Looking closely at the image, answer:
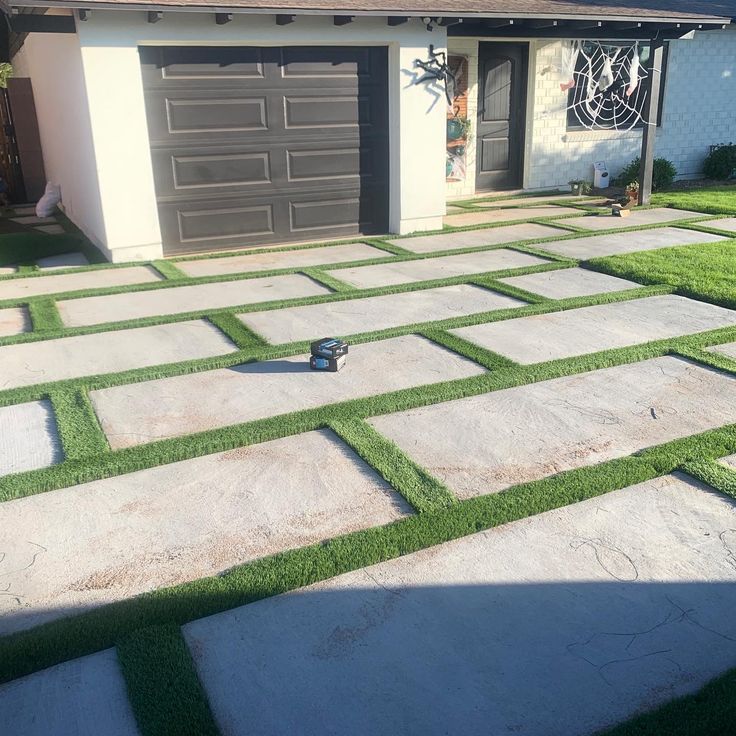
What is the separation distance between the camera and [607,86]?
12.1m

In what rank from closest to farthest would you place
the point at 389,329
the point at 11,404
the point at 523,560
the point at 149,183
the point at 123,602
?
the point at 123,602 < the point at 523,560 < the point at 11,404 < the point at 389,329 < the point at 149,183

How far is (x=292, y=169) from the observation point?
8641 mm

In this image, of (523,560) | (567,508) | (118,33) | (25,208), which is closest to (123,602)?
(523,560)

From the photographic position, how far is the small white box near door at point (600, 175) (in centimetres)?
1233

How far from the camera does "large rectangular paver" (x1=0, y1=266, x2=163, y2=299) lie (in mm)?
6809

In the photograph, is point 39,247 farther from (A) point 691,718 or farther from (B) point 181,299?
(A) point 691,718

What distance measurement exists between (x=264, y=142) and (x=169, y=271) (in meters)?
2.04

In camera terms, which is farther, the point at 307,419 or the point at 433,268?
the point at 433,268

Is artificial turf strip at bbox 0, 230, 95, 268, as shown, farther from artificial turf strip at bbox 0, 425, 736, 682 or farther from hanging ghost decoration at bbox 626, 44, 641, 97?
hanging ghost decoration at bbox 626, 44, 641, 97

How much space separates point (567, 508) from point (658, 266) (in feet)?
14.8

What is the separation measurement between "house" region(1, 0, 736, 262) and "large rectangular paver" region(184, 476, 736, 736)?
5.98 meters

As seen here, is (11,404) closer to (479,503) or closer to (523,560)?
(479,503)

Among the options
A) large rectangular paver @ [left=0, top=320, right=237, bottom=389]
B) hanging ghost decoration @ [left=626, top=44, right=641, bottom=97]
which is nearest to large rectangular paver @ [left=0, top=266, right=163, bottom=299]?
large rectangular paver @ [left=0, top=320, right=237, bottom=389]

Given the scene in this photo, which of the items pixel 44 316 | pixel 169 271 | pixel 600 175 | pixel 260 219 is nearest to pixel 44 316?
pixel 44 316
